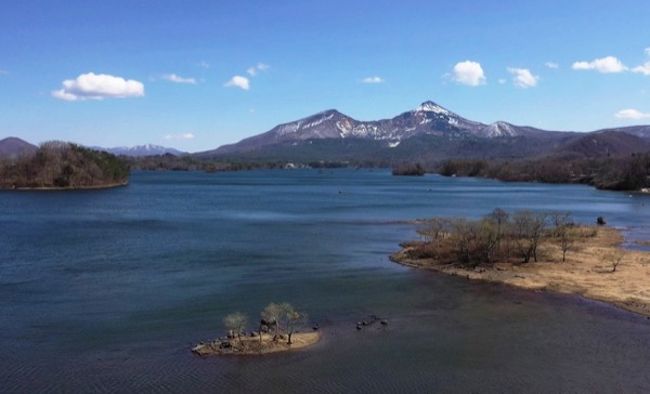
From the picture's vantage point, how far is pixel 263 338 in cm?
2573

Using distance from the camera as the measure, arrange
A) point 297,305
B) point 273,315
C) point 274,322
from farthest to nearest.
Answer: point 297,305 < point 274,322 < point 273,315

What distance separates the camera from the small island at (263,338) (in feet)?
80.1

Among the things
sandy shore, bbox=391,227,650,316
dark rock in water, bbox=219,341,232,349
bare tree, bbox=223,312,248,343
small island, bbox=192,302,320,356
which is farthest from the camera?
sandy shore, bbox=391,227,650,316

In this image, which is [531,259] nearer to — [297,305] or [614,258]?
[614,258]

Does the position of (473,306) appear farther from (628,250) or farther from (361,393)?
(628,250)

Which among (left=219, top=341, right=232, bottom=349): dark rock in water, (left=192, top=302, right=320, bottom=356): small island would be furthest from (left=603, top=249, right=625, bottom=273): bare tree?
(left=219, top=341, right=232, bottom=349): dark rock in water

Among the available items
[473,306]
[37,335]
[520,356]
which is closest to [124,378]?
[37,335]

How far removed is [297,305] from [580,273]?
65.2 ft

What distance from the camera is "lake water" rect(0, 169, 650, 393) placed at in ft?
71.8

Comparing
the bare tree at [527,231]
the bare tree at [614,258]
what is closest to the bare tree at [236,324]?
the bare tree at [527,231]

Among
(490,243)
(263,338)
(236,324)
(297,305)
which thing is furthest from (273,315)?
(490,243)

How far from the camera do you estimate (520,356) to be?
2430 cm

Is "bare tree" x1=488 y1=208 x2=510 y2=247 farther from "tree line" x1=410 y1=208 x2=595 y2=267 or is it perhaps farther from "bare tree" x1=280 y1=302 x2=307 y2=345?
"bare tree" x1=280 y1=302 x2=307 y2=345

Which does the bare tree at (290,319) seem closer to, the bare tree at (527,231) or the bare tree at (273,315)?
the bare tree at (273,315)
